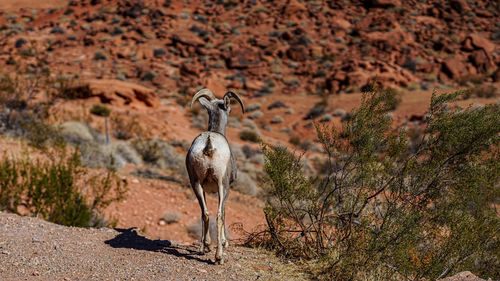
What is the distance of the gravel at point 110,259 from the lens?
4.21 metres

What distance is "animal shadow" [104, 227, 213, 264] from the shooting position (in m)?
5.04

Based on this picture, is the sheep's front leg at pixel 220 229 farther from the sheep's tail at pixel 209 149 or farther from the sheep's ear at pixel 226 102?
the sheep's ear at pixel 226 102

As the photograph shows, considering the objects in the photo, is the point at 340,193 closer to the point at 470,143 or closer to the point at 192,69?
the point at 470,143

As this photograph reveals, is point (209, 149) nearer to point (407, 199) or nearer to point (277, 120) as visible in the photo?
point (407, 199)

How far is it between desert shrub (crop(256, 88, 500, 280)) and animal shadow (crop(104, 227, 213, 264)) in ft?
4.16

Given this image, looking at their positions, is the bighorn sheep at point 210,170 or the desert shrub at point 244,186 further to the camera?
the desert shrub at point 244,186

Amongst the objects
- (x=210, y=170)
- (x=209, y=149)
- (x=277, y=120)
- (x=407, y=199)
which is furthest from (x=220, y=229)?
(x=277, y=120)

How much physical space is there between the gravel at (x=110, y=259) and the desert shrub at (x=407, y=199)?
721 mm

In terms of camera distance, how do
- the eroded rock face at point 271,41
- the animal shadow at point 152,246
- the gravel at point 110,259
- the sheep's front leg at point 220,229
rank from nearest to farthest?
1. the gravel at point 110,259
2. the sheep's front leg at point 220,229
3. the animal shadow at point 152,246
4. the eroded rock face at point 271,41

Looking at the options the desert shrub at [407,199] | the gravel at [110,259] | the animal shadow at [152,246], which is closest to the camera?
the gravel at [110,259]

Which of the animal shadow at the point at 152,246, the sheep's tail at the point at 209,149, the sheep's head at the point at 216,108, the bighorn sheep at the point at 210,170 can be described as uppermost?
the sheep's head at the point at 216,108

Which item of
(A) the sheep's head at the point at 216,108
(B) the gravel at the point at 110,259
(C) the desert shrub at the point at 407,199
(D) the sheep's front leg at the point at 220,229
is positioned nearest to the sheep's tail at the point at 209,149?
(D) the sheep's front leg at the point at 220,229

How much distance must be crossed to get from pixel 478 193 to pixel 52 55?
43008mm

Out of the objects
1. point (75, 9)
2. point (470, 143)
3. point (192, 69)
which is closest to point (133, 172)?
point (470, 143)
